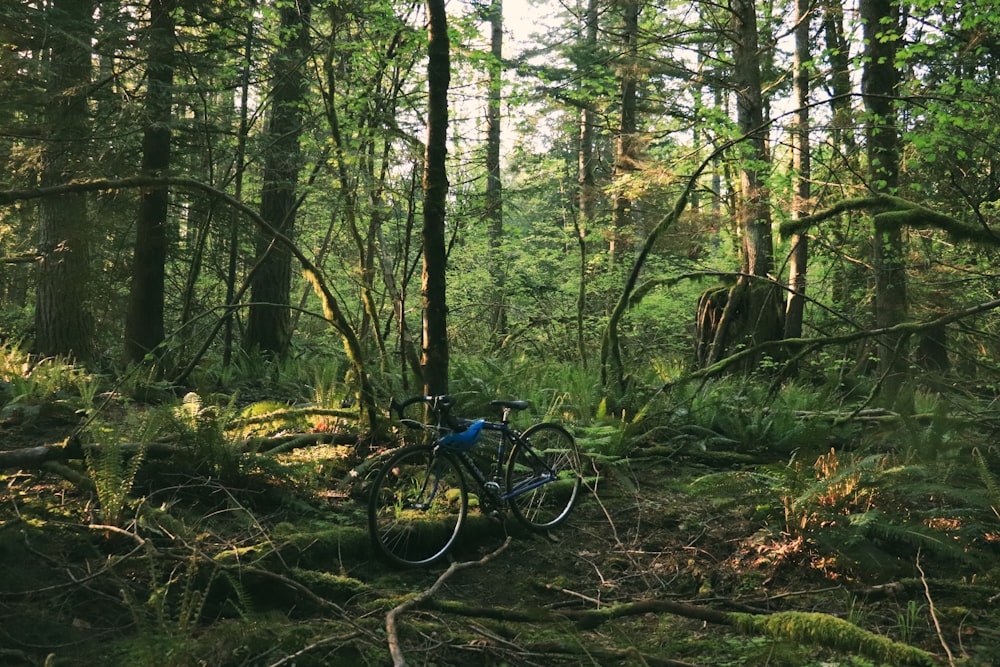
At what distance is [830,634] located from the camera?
3.35m

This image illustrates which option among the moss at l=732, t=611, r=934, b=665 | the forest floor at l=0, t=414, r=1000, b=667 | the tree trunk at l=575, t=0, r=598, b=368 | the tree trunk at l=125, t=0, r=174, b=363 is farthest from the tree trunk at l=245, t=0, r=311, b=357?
the moss at l=732, t=611, r=934, b=665

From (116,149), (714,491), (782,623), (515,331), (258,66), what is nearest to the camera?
(782,623)

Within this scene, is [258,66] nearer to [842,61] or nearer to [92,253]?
[92,253]

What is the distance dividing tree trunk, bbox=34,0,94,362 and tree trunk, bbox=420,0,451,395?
4.08 meters

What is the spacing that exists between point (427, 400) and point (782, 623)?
8.71ft

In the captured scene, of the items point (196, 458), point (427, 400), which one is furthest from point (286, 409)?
point (427, 400)

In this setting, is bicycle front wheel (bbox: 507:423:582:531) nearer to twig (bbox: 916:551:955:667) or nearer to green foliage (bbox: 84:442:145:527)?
twig (bbox: 916:551:955:667)

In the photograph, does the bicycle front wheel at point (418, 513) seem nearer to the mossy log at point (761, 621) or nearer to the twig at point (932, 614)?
the mossy log at point (761, 621)

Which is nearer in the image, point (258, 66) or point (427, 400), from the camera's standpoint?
point (427, 400)

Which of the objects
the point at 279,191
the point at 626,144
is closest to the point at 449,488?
the point at 279,191

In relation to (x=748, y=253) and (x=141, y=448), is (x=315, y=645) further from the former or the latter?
(x=748, y=253)

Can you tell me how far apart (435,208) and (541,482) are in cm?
248

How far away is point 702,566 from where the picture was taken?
457cm

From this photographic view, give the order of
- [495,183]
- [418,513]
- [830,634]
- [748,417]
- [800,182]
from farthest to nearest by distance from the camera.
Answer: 1. [495,183]
2. [800,182]
3. [748,417]
4. [418,513]
5. [830,634]
